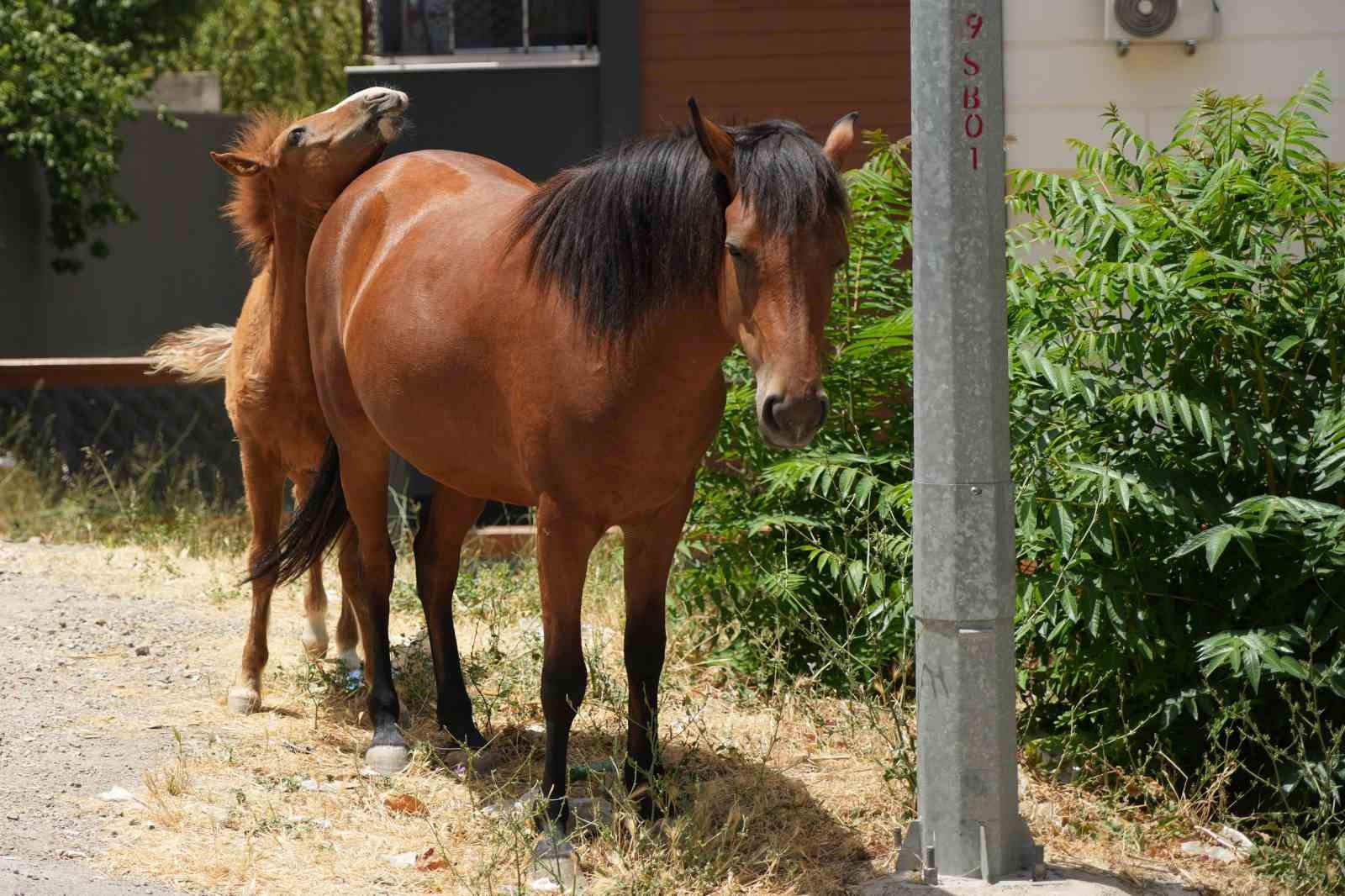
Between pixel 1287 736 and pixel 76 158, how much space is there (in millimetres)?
11610

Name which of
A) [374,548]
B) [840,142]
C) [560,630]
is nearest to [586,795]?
[560,630]

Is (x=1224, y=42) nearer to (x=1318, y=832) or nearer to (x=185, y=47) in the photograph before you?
(x=1318, y=832)

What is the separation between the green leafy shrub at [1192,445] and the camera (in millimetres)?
4434

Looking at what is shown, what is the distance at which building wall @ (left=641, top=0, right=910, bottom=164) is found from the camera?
8.76 meters

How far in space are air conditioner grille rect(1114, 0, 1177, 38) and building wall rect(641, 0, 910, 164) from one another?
5.03 feet

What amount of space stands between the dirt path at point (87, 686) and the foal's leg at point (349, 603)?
1.71ft

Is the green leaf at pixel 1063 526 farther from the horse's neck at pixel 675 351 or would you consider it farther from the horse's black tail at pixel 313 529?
the horse's black tail at pixel 313 529

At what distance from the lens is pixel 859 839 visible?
14.5 feet

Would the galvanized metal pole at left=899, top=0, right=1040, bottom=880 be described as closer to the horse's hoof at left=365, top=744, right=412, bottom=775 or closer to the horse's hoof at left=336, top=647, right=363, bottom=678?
the horse's hoof at left=365, top=744, right=412, bottom=775

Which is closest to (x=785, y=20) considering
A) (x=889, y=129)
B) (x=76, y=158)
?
(x=889, y=129)

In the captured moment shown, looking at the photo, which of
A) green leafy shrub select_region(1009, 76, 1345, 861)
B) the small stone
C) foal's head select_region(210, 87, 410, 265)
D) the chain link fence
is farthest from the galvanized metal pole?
the chain link fence

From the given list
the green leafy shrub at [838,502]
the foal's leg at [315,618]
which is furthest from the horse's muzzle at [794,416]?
the foal's leg at [315,618]

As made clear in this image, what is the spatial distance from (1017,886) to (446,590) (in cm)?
Answer: 253

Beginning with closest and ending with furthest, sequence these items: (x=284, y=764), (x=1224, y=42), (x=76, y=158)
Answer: (x=284, y=764) → (x=1224, y=42) → (x=76, y=158)
